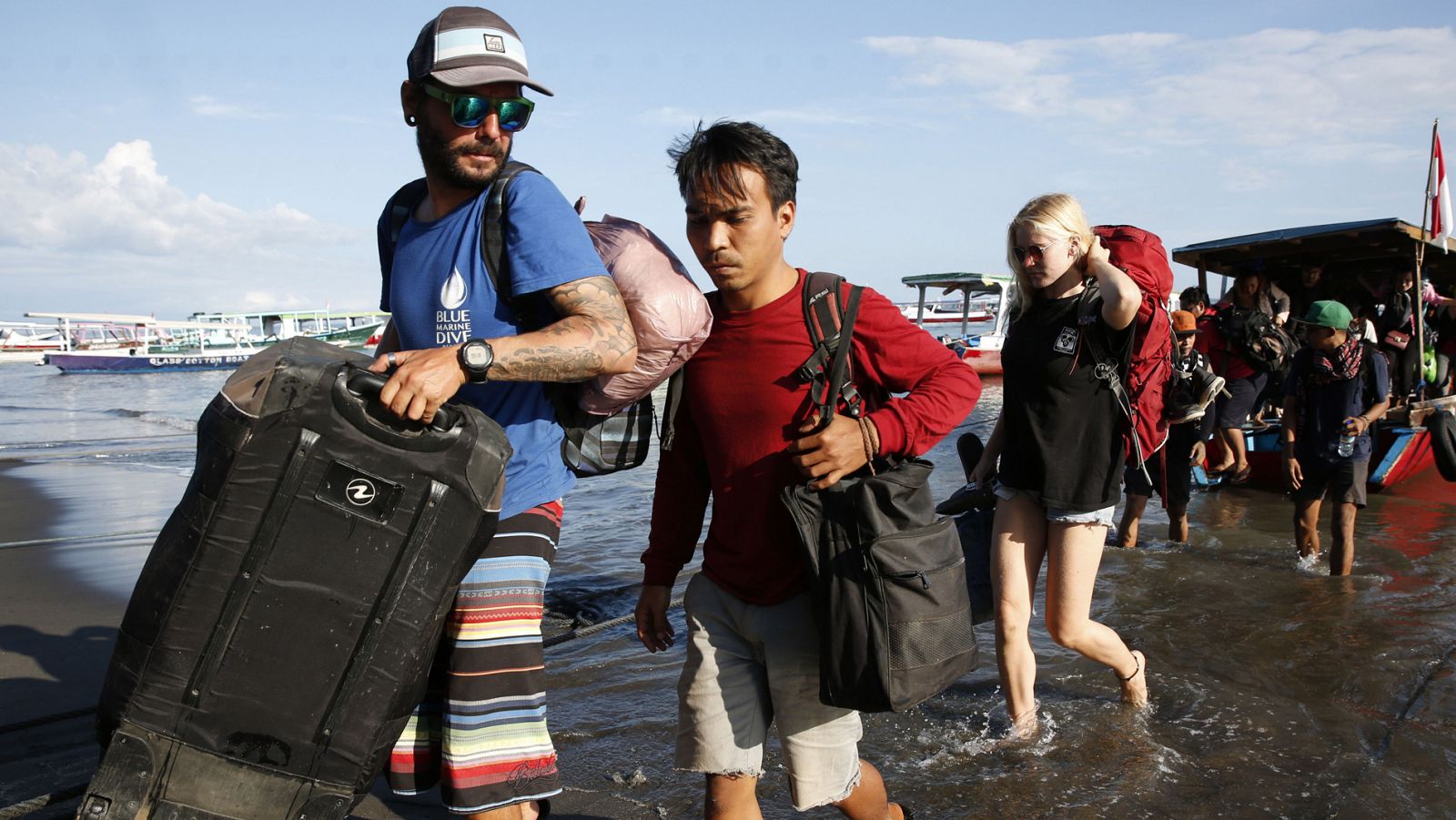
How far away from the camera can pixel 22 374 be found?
149ft

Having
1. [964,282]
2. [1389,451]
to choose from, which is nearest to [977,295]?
[964,282]

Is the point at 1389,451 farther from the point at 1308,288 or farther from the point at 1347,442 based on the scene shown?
the point at 1347,442

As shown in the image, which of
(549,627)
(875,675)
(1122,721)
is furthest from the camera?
(549,627)

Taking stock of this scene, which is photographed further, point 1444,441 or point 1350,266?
point 1350,266

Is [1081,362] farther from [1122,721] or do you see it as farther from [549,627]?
[549,627]

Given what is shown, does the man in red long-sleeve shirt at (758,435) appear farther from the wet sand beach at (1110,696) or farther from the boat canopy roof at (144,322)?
the boat canopy roof at (144,322)

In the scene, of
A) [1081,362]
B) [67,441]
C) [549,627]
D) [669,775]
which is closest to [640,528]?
[549,627]

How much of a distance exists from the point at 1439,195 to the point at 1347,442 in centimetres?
658

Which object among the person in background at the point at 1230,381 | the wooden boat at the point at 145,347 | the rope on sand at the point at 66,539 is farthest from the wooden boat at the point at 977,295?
the wooden boat at the point at 145,347

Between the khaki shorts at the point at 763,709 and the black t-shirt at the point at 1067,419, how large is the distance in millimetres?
1507

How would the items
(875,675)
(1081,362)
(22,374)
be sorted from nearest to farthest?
1. (875,675)
2. (1081,362)
3. (22,374)

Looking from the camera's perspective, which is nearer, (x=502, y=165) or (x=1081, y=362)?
(x=502, y=165)

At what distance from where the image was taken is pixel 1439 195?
37.0 feet

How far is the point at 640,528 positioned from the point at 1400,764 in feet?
18.6
